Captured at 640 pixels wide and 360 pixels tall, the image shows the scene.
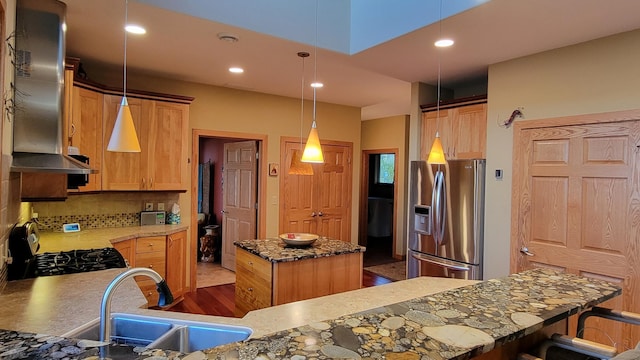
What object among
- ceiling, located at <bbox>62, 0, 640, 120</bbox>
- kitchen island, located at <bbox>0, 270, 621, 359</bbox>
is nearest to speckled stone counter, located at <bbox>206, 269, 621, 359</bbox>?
kitchen island, located at <bbox>0, 270, 621, 359</bbox>

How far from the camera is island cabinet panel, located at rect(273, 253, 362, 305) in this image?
9.16 ft

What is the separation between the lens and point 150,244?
148 inches

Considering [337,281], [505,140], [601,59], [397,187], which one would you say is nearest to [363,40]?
[505,140]

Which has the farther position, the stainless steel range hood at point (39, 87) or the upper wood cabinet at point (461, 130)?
the upper wood cabinet at point (461, 130)

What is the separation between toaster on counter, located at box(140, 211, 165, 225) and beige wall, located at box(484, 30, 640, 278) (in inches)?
137

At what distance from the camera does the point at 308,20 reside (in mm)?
3104

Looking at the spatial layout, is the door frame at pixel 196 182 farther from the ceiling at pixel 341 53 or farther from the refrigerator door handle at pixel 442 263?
the refrigerator door handle at pixel 442 263

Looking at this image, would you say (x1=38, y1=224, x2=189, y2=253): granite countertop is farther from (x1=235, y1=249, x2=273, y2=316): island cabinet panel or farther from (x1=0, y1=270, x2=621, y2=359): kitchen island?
(x1=0, y1=270, x2=621, y2=359): kitchen island

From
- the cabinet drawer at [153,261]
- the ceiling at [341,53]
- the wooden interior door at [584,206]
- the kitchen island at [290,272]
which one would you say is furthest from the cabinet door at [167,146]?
the wooden interior door at [584,206]

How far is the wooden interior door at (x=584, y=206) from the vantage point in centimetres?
266

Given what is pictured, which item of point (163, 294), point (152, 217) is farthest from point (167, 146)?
point (163, 294)

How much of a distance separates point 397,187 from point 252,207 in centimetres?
268

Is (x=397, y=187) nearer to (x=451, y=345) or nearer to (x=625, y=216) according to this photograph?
(x=625, y=216)

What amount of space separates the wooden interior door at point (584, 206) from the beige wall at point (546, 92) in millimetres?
115
